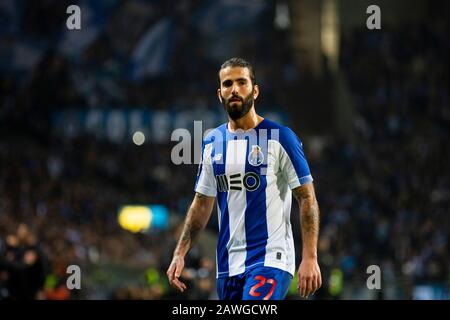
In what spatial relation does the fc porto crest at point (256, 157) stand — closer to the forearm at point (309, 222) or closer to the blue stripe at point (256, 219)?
the blue stripe at point (256, 219)

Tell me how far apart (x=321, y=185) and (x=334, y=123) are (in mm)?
4536

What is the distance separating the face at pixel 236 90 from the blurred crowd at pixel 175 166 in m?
6.10

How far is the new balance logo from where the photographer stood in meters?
6.45

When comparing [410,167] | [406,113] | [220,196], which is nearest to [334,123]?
[406,113]

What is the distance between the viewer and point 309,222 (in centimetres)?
630

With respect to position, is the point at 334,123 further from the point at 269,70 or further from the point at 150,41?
the point at 150,41

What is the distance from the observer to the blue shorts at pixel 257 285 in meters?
6.13

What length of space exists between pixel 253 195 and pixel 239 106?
62 centimetres

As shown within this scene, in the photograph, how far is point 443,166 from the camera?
24797 millimetres

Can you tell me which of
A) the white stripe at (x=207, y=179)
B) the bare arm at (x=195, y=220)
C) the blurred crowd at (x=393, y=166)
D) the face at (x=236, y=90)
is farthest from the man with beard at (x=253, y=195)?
the blurred crowd at (x=393, y=166)

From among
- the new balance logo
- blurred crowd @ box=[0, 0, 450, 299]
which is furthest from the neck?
blurred crowd @ box=[0, 0, 450, 299]

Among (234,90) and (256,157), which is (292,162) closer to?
(256,157)

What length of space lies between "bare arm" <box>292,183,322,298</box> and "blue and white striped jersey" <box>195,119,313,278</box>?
0.31ft

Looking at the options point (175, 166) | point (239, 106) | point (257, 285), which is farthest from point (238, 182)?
point (175, 166)
